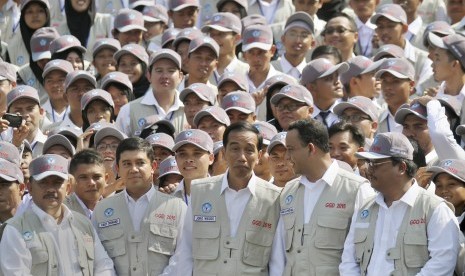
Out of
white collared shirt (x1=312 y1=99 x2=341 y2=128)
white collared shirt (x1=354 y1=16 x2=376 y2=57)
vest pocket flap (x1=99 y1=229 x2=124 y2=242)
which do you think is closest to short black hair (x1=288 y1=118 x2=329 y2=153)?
vest pocket flap (x1=99 y1=229 x2=124 y2=242)

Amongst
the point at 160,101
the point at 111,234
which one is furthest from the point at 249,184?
the point at 160,101

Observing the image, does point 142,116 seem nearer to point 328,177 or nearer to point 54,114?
point 54,114

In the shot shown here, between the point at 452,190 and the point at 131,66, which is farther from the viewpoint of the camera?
the point at 131,66

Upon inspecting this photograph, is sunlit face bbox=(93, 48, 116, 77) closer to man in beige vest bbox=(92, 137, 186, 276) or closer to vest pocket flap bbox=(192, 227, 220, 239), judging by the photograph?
man in beige vest bbox=(92, 137, 186, 276)

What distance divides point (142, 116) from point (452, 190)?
409 cm

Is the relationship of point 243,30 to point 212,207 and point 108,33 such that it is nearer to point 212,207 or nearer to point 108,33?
point 108,33

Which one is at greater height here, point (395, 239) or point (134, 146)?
point (134, 146)

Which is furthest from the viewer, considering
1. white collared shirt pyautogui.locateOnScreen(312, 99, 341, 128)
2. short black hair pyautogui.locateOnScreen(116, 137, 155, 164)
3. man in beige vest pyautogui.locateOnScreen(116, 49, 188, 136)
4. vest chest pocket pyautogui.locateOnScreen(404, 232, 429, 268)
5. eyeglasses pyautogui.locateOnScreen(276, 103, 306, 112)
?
man in beige vest pyautogui.locateOnScreen(116, 49, 188, 136)

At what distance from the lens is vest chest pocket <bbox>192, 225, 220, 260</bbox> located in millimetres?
13102

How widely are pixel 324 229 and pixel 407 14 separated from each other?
7.15m

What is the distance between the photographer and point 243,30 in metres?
18.6

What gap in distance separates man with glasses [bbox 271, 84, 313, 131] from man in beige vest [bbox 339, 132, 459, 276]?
114 inches

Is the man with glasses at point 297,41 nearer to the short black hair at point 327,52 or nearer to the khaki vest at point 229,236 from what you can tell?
the short black hair at point 327,52

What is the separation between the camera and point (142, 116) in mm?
16344
